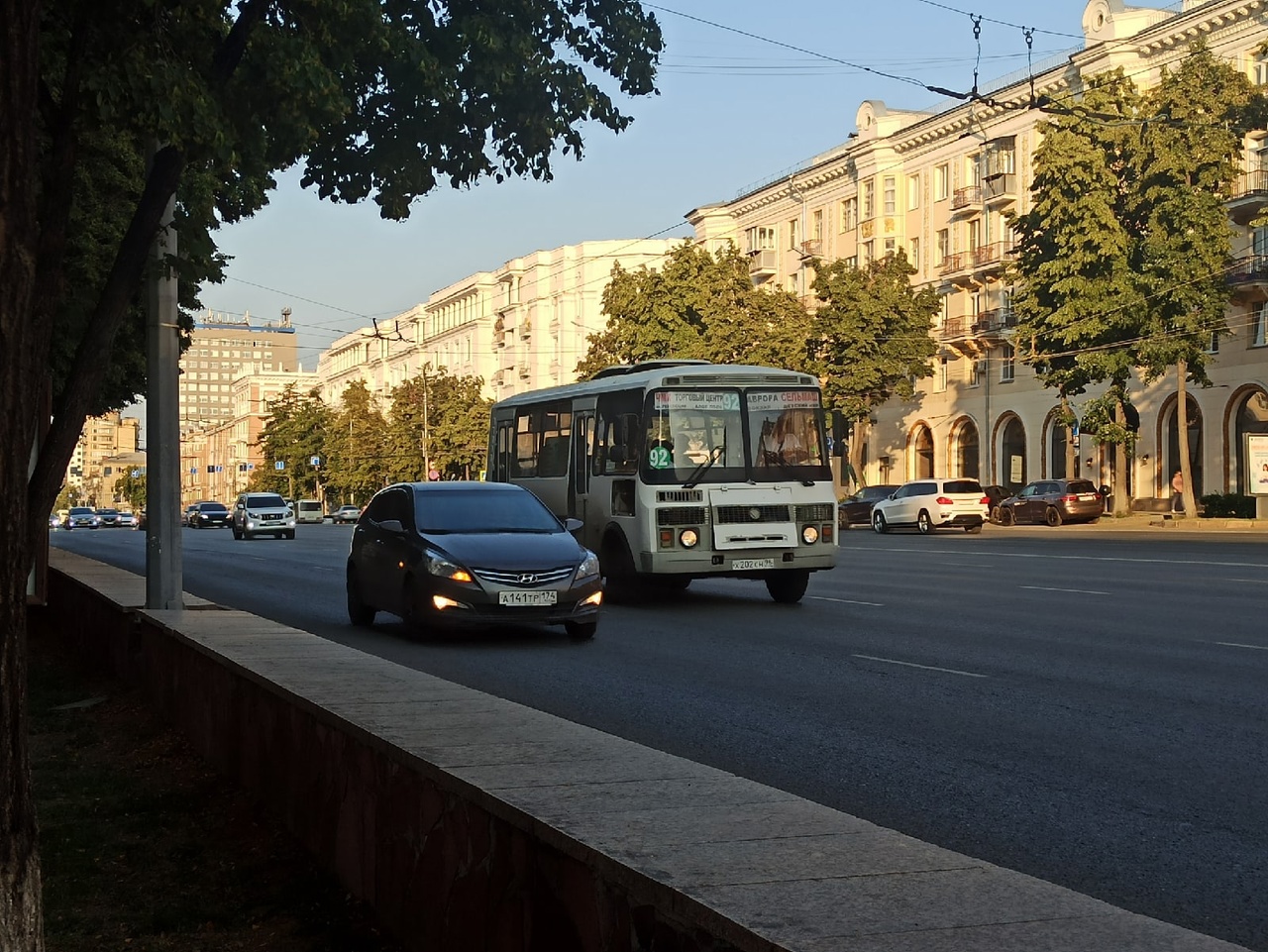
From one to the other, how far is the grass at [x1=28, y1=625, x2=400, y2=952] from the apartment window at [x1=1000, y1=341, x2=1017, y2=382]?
5793 cm

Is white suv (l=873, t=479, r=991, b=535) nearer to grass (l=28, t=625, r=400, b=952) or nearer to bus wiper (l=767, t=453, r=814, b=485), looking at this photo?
bus wiper (l=767, t=453, r=814, b=485)

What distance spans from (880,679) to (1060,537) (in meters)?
33.1

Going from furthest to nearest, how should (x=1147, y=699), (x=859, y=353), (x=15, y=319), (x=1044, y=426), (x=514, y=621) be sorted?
(x=859, y=353) → (x=1044, y=426) → (x=514, y=621) → (x=1147, y=699) → (x=15, y=319)

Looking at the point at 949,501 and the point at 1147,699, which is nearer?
the point at 1147,699

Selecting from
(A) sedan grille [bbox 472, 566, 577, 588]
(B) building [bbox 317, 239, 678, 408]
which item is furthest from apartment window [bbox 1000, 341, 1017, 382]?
(A) sedan grille [bbox 472, 566, 577, 588]

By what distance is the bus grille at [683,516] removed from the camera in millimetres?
19469

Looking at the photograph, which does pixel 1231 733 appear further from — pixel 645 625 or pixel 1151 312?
pixel 1151 312

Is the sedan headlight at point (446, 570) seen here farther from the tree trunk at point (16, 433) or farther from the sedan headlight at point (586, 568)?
the tree trunk at point (16, 433)

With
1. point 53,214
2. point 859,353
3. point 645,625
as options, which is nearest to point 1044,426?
point 859,353

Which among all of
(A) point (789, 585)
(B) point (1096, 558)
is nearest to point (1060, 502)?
(B) point (1096, 558)

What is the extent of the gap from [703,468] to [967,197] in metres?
51.0

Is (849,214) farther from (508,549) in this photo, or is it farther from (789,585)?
(508,549)

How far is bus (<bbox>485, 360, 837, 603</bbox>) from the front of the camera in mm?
19469

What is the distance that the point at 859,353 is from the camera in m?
66.8
